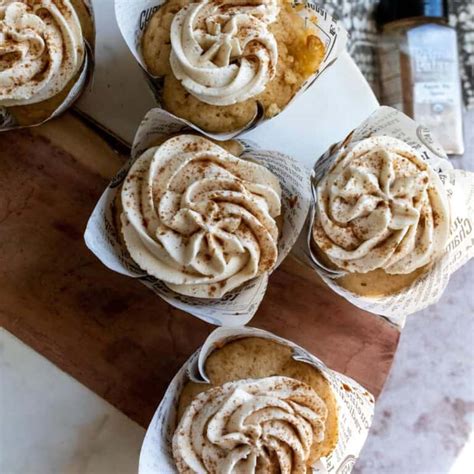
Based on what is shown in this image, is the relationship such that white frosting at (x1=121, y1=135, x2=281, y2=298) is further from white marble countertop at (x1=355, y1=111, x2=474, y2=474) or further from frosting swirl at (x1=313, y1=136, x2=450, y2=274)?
white marble countertop at (x1=355, y1=111, x2=474, y2=474)

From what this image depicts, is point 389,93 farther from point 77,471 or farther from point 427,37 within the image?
point 77,471

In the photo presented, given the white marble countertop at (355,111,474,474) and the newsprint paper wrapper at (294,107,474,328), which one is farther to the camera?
the white marble countertop at (355,111,474,474)

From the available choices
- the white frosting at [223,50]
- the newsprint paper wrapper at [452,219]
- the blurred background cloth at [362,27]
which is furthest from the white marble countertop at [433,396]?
the white frosting at [223,50]

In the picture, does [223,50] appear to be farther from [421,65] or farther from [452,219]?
[421,65]

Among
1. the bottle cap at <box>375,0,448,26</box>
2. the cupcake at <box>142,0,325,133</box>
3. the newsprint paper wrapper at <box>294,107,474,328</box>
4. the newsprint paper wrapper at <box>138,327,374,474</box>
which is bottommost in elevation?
the newsprint paper wrapper at <box>138,327,374,474</box>

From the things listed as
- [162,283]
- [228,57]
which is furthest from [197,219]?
[228,57]

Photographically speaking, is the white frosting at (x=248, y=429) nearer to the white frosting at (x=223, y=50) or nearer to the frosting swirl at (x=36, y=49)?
the white frosting at (x=223, y=50)

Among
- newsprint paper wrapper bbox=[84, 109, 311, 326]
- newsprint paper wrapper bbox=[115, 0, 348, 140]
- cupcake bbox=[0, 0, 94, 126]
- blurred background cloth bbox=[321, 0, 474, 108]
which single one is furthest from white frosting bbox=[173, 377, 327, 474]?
blurred background cloth bbox=[321, 0, 474, 108]
